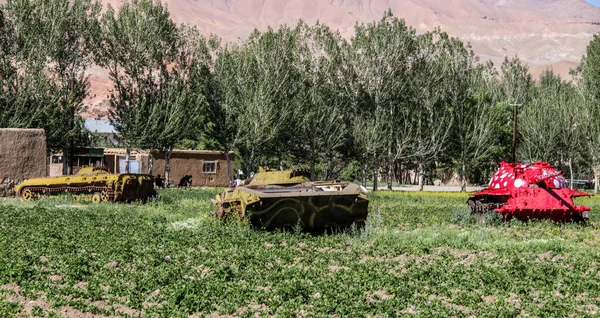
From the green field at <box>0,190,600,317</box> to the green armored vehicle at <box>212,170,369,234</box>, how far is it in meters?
0.42

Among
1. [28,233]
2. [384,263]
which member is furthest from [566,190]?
[28,233]

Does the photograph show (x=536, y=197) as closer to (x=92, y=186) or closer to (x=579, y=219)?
(x=579, y=219)

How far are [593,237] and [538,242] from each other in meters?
2.98

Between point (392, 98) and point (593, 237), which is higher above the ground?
point (392, 98)

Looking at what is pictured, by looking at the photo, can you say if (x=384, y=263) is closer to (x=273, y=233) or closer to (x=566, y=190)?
(x=273, y=233)

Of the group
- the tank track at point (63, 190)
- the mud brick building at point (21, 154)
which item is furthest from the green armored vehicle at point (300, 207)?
the mud brick building at point (21, 154)

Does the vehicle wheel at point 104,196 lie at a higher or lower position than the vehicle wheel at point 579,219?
higher

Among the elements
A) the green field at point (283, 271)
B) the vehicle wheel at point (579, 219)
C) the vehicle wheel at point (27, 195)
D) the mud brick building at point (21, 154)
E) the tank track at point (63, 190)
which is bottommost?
the green field at point (283, 271)

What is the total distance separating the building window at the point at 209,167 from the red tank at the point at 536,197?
30.6m

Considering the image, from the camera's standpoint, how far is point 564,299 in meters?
8.58

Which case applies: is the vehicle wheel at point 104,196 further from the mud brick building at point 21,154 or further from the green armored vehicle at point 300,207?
the green armored vehicle at point 300,207

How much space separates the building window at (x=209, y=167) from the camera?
4831cm

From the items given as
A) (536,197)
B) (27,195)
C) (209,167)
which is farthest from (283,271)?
(209,167)

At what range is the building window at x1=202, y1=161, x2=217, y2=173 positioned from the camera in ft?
159
